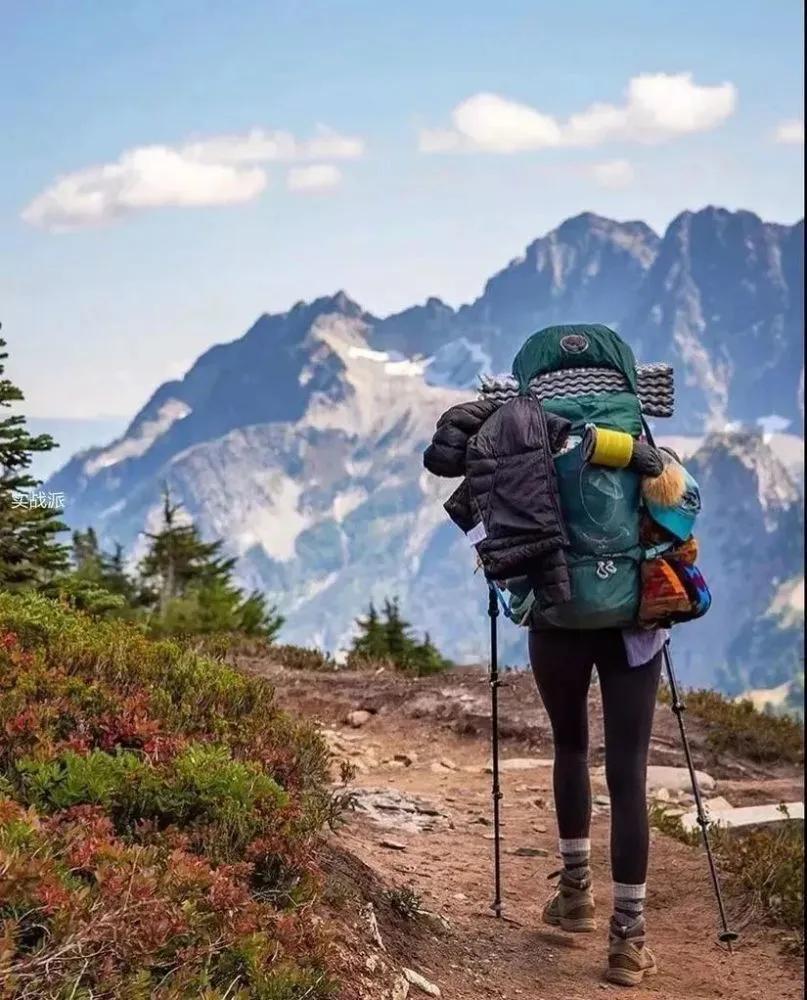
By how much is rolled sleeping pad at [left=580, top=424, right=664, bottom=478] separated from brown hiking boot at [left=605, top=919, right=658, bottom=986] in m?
2.24

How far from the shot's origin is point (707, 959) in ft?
21.9

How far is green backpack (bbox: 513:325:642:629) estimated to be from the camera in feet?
18.9

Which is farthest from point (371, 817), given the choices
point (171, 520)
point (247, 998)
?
point (171, 520)

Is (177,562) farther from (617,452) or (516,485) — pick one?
(617,452)

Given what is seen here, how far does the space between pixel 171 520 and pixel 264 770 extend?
2622cm

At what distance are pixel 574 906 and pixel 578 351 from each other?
296 centimetres

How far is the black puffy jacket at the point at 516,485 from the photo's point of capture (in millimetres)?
5637

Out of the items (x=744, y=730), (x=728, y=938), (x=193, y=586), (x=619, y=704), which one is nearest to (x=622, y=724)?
(x=619, y=704)

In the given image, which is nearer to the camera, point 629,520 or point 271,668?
point 629,520

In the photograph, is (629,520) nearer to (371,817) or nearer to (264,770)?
(264,770)

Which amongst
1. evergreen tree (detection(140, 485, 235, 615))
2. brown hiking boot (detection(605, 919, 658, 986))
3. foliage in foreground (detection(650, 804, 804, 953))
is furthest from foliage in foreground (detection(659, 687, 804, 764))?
evergreen tree (detection(140, 485, 235, 615))

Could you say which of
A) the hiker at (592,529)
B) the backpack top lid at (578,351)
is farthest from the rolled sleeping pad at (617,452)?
the backpack top lid at (578,351)
